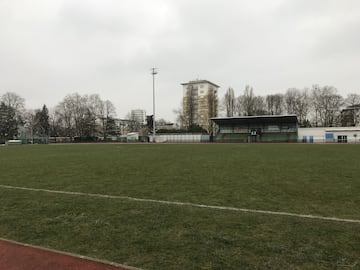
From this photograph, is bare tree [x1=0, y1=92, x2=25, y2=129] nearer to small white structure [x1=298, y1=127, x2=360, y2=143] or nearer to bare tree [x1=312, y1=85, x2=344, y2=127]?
small white structure [x1=298, y1=127, x2=360, y2=143]

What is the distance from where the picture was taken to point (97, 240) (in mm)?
4102

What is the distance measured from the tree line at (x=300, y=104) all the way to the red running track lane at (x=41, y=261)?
7226 centimetres

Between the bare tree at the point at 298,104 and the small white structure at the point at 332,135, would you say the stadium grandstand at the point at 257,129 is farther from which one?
the bare tree at the point at 298,104

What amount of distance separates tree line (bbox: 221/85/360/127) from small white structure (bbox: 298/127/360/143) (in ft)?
47.7

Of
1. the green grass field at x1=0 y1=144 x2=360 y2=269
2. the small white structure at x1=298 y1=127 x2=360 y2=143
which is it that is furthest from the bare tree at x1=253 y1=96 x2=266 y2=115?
the green grass field at x1=0 y1=144 x2=360 y2=269

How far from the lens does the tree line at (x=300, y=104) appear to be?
2574 inches

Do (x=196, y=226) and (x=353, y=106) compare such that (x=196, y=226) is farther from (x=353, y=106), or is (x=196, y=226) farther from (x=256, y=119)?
(x=353, y=106)

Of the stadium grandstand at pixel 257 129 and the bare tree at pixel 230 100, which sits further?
the bare tree at pixel 230 100

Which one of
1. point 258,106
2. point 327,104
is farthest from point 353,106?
point 258,106

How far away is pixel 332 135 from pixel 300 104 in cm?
1820

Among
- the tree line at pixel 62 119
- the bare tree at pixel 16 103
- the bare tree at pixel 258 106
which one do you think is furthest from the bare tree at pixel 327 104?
the bare tree at pixel 16 103

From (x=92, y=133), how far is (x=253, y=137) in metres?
50.0

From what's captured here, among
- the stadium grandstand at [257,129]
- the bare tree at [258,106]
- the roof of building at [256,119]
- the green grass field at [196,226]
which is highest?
the bare tree at [258,106]

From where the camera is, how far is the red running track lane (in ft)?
10.8
